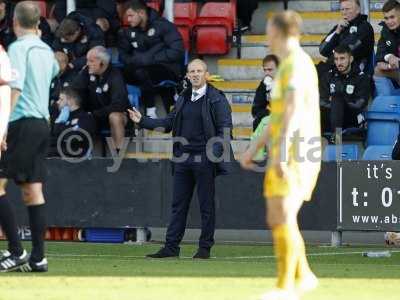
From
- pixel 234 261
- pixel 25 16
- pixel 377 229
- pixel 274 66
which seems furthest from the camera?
pixel 274 66

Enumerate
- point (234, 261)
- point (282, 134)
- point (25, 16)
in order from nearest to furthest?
point (282, 134) < point (25, 16) < point (234, 261)

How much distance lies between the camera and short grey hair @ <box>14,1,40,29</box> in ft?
35.9

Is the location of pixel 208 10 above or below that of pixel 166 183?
above

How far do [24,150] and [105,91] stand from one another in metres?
6.56

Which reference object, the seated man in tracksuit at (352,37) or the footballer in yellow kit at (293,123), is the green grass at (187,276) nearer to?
the footballer in yellow kit at (293,123)

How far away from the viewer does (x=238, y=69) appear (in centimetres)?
1925

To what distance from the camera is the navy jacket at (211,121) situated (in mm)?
13875

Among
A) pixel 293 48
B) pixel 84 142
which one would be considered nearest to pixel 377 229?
pixel 84 142

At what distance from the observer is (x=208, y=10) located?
754 inches

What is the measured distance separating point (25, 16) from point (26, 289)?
92.2 inches

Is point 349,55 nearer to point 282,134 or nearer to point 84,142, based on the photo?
point 84,142

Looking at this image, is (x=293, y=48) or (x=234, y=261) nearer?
(x=293, y=48)

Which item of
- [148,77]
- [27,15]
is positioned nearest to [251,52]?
[148,77]

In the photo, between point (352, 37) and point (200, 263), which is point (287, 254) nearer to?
point (200, 263)
